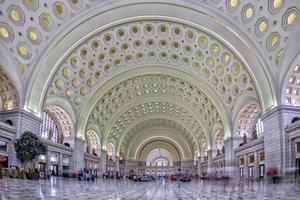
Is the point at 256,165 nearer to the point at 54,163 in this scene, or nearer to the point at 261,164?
the point at 261,164

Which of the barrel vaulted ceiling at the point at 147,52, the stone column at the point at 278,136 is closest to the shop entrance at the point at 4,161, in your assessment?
the barrel vaulted ceiling at the point at 147,52

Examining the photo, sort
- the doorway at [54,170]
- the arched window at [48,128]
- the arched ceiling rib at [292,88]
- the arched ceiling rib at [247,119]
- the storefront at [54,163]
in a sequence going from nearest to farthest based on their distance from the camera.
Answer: the arched ceiling rib at [292,88] → the storefront at [54,163] → the doorway at [54,170] → the arched ceiling rib at [247,119] → the arched window at [48,128]

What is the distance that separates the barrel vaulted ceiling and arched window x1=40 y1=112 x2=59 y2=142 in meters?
2.70

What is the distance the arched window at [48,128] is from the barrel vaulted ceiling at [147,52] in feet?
8.87

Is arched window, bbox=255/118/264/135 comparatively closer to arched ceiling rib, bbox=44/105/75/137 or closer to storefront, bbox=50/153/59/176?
arched ceiling rib, bbox=44/105/75/137

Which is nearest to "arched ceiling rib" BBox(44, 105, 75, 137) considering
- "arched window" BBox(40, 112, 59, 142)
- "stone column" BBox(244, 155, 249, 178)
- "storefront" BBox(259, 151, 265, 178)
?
"arched window" BBox(40, 112, 59, 142)

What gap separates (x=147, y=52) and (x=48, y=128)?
49.4ft

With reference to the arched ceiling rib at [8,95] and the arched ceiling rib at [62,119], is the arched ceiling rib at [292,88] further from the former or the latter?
the arched ceiling rib at [62,119]

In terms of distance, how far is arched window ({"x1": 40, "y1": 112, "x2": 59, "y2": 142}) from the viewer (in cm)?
3722

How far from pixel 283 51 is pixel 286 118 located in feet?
18.1

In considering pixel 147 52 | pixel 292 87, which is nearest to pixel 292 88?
pixel 292 87

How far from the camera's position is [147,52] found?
38.0 meters

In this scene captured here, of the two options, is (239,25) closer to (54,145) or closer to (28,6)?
(28,6)

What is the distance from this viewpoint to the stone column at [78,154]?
40281 mm
